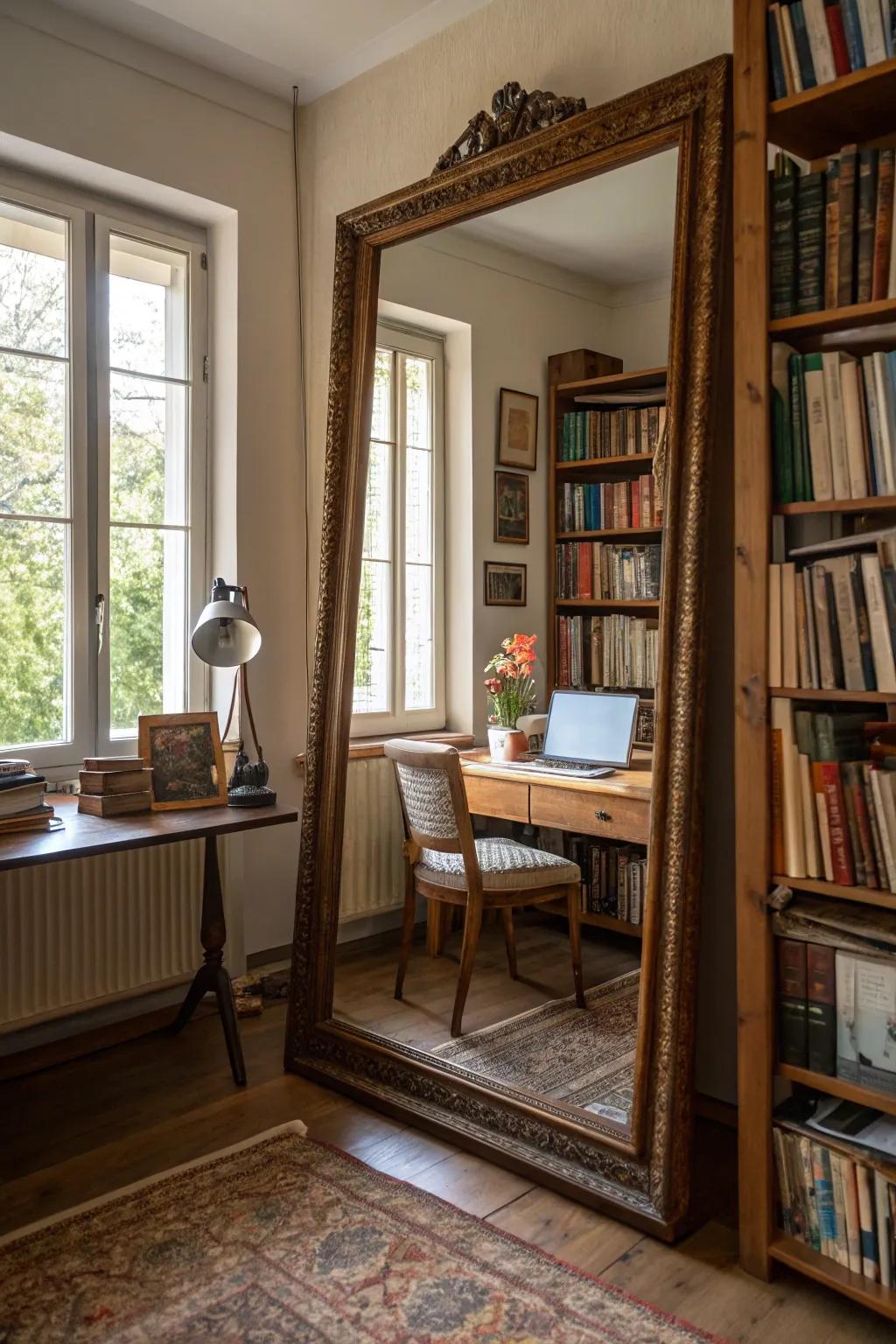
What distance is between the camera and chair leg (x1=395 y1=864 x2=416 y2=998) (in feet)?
9.00

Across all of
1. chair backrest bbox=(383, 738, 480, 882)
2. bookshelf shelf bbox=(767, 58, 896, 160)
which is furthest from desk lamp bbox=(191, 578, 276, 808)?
bookshelf shelf bbox=(767, 58, 896, 160)

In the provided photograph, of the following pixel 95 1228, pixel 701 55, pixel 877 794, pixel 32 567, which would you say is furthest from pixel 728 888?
pixel 32 567

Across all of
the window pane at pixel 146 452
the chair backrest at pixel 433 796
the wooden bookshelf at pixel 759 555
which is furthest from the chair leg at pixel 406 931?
the window pane at pixel 146 452

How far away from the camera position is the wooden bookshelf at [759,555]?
1.89 meters

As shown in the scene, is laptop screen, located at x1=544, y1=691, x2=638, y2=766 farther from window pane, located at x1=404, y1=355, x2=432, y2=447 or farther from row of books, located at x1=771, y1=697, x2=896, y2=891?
window pane, located at x1=404, y1=355, x2=432, y2=447

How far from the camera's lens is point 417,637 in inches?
111

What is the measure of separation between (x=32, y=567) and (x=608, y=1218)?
228cm

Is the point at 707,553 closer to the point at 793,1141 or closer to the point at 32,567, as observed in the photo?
the point at 793,1141

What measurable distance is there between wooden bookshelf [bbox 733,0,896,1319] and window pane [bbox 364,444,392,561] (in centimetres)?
118

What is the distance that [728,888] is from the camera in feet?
7.62

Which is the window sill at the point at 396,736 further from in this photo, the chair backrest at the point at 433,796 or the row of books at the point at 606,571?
the row of books at the point at 606,571

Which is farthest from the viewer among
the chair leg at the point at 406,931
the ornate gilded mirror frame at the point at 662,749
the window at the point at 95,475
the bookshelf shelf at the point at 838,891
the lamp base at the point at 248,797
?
the window at the point at 95,475

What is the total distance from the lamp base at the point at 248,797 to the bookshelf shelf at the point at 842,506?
1.61 m

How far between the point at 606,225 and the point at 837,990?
1725mm
